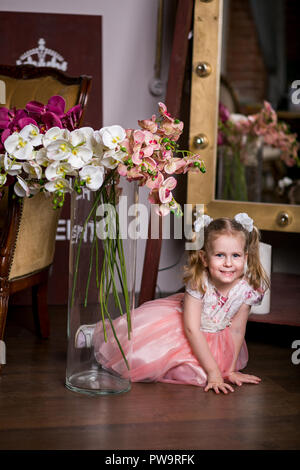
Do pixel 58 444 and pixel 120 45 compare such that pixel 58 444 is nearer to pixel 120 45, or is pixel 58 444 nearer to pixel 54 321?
pixel 54 321

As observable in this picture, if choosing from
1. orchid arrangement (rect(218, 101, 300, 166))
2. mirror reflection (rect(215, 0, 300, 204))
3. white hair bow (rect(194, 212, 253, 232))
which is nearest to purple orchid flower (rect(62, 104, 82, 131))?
white hair bow (rect(194, 212, 253, 232))

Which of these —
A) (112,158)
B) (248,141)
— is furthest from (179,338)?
(248,141)

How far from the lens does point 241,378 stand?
6.27ft

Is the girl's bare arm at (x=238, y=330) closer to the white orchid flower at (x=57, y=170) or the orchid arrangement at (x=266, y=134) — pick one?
the white orchid flower at (x=57, y=170)

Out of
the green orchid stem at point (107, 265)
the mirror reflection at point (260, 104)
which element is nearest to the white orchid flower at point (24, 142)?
the green orchid stem at point (107, 265)

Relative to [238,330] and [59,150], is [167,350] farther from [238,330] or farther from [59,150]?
[59,150]

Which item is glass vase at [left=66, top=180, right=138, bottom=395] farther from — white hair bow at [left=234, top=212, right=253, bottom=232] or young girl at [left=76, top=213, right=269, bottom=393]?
white hair bow at [left=234, top=212, right=253, bottom=232]

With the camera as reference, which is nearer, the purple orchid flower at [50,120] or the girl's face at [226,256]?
the purple orchid flower at [50,120]

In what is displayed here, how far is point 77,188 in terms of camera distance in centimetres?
160

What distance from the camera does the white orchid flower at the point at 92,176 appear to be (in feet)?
5.10

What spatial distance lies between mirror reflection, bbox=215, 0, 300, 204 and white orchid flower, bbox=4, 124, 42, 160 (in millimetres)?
1208

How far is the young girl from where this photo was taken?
6.22ft

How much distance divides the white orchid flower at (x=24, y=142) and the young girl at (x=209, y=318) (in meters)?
0.62

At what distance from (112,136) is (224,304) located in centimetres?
74
